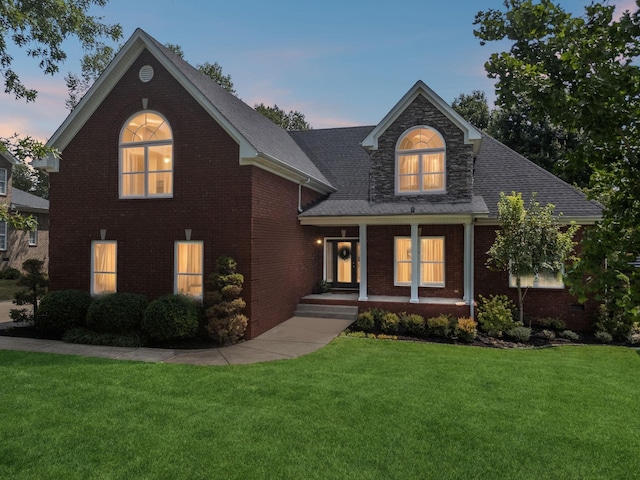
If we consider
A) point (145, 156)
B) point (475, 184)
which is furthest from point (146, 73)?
point (475, 184)

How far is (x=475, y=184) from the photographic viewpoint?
15078 mm

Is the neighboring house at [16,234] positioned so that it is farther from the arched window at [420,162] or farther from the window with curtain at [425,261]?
the arched window at [420,162]

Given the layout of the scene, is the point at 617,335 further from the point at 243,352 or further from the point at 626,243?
the point at 626,243

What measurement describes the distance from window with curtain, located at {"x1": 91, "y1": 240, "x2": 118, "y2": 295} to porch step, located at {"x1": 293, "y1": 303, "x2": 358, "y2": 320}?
18.8ft

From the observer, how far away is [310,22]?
14523 mm

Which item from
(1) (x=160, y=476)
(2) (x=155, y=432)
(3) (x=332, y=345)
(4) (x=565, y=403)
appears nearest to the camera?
(1) (x=160, y=476)

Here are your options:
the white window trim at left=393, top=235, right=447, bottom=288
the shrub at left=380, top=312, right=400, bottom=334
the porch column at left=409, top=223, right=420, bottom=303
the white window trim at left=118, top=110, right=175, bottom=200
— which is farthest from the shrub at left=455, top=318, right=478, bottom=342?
the white window trim at left=118, top=110, right=175, bottom=200

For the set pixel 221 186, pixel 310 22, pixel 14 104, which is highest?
pixel 310 22

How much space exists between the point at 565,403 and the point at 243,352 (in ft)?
21.0

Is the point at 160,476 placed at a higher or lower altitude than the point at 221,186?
lower

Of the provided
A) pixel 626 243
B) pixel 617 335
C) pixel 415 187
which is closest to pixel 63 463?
pixel 626 243

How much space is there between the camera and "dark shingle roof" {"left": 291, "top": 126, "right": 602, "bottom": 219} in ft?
43.9

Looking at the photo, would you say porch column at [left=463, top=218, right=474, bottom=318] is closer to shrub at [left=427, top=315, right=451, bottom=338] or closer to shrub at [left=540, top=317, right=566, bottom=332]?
shrub at [left=427, top=315, right=451, bottom=338]

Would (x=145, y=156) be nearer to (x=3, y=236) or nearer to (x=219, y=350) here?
(x=219, y=350)
